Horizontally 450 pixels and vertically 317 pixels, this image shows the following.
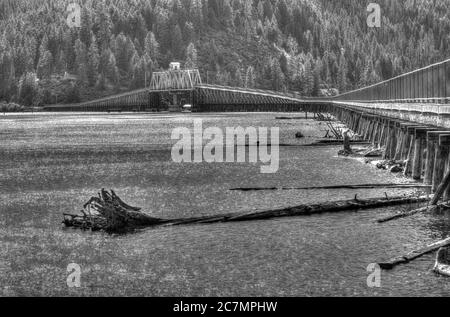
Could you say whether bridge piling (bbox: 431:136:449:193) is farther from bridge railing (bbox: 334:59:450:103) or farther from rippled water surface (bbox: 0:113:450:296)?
bridge railing (bbox: 334:59:450:103)

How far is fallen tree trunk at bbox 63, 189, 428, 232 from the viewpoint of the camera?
35.6 meters

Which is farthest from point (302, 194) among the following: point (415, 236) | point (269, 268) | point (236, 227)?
point (269, 268)

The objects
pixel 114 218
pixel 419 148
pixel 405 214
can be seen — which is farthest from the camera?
pixel 419 148

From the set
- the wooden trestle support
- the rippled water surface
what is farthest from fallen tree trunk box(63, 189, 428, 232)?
the wooden trestle support

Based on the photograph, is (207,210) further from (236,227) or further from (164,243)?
(164,243)

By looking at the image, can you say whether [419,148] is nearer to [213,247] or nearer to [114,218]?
[213,247]

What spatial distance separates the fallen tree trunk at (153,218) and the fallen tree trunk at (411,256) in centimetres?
1036

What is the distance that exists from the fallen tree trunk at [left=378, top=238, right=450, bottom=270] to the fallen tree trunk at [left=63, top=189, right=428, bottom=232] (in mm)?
10360

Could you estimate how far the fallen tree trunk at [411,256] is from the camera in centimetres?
2792

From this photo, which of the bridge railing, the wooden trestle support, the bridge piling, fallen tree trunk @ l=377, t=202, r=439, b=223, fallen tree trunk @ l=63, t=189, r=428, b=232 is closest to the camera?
fallen tree trunk @ l=63, t=189, r=428, b=232

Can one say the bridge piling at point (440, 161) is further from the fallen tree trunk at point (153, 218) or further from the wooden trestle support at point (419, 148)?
the fallen tree trunk at point (153, 218)

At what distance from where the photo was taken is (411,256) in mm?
28438

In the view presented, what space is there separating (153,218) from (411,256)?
13002 mm

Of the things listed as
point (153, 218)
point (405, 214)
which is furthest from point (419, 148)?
point (153, 218)
